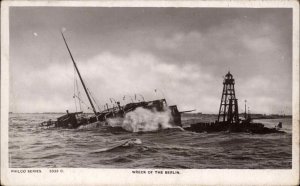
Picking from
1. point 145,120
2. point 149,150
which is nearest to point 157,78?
point 145,120

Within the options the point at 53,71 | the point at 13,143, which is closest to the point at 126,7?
the point at 53,71

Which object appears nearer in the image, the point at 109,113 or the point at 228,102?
the point at 228,102

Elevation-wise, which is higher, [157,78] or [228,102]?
[157,78]

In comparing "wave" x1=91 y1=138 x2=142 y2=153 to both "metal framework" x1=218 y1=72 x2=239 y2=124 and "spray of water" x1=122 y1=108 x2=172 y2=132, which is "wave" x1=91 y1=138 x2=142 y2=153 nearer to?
"spray of water" x1=122 y1=108 x2=172 y2=132

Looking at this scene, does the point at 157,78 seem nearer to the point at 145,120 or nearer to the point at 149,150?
the point at 145,120

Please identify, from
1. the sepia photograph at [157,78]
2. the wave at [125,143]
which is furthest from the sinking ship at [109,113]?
the wave at [125,143]

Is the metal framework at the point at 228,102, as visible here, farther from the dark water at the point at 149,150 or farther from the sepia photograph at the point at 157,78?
the dark water at the point at 149,150

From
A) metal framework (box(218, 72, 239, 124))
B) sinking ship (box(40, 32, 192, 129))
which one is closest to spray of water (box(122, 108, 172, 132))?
sinking ship (box(40, 32, 192, 129))
